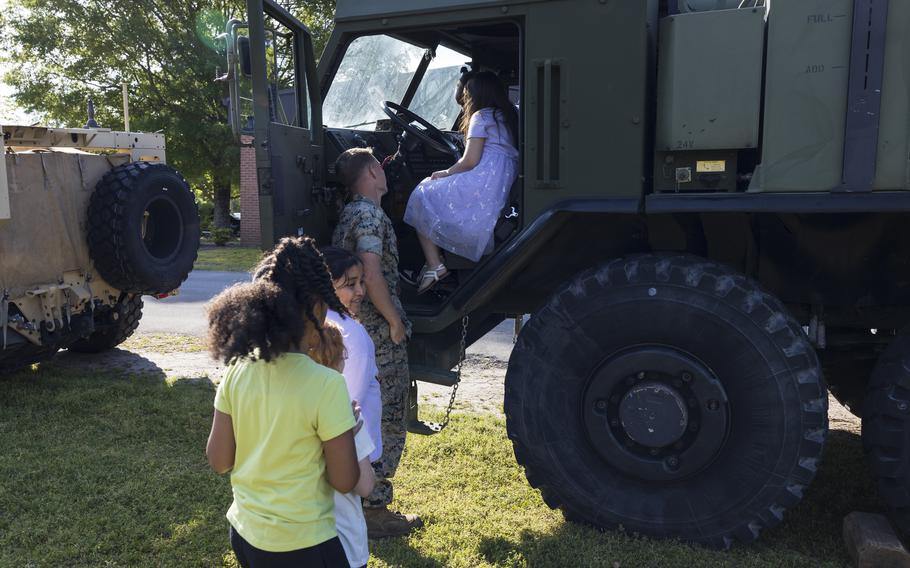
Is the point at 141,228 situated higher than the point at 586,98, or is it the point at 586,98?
the point at 586,98

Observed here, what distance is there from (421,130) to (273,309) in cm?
269

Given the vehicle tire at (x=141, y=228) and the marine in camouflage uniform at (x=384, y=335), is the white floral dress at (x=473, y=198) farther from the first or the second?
the vehicle tire at (x=141, y=228)

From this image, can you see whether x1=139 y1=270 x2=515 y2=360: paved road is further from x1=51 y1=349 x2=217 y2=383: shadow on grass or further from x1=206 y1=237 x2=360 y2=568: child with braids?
x1=206 y1=237 x2=360 y2=568: child with braids

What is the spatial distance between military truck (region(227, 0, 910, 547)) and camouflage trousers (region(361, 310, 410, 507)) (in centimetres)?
23

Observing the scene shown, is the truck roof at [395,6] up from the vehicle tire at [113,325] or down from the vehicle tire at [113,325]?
up

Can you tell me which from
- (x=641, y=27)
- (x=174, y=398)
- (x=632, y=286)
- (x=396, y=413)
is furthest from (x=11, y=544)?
(x=641, y=27)

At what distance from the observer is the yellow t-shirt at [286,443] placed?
1890 mm

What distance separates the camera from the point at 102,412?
5.25m

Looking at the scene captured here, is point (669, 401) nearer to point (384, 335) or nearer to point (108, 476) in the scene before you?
point (384, 335)

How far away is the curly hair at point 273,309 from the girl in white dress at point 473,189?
1.62 m

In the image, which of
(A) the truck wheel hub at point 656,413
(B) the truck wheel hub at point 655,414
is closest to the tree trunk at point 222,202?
(A) the truck wheel hub at point 656,413

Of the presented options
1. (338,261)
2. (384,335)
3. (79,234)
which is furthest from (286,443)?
(79,234)

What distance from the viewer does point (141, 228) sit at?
18.9 feet

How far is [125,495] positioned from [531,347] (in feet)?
7.56
